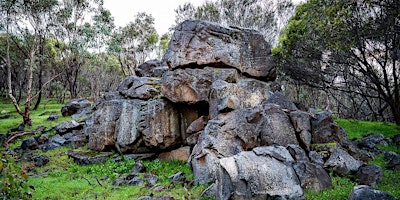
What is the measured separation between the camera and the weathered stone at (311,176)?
912cm

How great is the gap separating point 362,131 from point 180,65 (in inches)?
580

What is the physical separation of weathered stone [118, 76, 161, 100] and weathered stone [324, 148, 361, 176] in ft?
35.9

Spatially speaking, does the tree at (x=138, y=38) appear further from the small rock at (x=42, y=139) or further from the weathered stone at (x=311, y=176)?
the weathered stone at (x=311, y=176)

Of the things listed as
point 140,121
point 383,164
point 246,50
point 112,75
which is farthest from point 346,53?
point 112,75

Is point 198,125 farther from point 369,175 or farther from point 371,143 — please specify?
point 371,143

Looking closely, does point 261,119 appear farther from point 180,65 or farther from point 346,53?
point 346,53

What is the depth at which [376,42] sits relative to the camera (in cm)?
1997

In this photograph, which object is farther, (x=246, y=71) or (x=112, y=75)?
(x=112, y=75)

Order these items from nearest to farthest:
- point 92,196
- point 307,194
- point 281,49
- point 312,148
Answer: point 307,194, point 92,196, point 312,148, point 281,49

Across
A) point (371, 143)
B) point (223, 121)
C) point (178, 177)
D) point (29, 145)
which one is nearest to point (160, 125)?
point (178, 177)

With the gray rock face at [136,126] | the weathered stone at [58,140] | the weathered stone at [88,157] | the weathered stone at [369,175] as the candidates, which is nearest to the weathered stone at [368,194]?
the weathered stone at [369,175]

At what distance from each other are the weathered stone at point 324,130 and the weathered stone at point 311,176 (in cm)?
284

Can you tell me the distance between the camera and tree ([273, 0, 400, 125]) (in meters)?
14.6

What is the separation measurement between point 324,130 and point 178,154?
26.2ft
